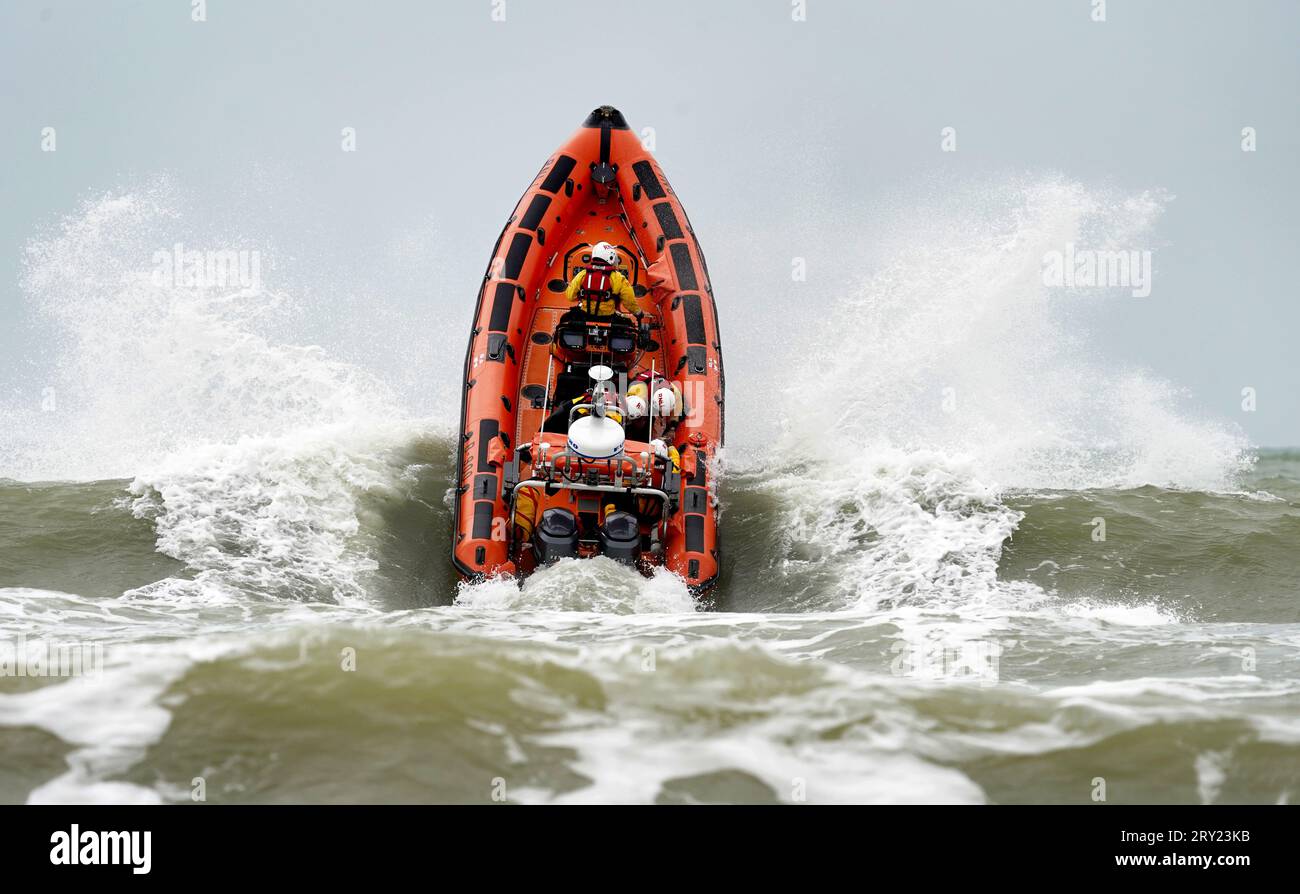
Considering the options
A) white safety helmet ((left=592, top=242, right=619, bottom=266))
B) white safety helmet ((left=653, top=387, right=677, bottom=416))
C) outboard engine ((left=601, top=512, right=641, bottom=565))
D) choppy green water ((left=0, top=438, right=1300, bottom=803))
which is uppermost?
white safety helmet ((left=592, top=242, right=619, bottom=266))

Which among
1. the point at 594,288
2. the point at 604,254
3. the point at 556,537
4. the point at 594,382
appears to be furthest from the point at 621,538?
the point at 604,254

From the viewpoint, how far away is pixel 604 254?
8.32 metres

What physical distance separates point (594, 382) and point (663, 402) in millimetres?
607

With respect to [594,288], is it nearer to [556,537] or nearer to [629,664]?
[556,537]

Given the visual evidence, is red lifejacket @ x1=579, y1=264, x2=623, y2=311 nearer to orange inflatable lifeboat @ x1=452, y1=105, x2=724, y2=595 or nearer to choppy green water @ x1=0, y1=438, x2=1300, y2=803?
orange inflatable lifeboat @ x1=452, y1=105, x2=724, y2=595

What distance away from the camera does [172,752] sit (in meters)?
3.96

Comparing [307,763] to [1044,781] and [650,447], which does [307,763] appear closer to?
[1044,781]

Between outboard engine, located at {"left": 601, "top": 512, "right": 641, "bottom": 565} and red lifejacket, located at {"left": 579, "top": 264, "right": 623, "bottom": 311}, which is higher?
red lifejacket, located at {"left": 579, "top": 264, "right": 623, "bottom": 311}

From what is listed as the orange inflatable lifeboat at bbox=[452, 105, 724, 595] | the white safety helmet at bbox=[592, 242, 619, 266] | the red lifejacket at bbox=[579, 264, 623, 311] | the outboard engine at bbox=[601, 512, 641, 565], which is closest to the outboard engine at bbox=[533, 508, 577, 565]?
the orange inflatable lifeboat at bbox=[452, 105, 724, 595]

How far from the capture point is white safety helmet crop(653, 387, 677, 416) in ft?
25.1

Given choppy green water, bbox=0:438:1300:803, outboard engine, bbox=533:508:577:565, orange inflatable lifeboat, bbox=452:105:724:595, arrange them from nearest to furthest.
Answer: choppy green water, bbox=0:438:1300:803
outboard engine, bbox=533:508:577:565
orange inflatable lifeboat, bbox=452:105:724:595
